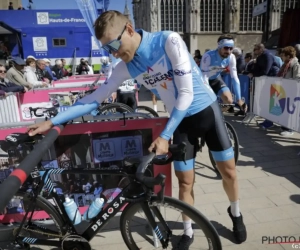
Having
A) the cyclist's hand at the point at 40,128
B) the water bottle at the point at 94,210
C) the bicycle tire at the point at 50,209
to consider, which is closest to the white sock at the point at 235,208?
the water bottle at the point at 94,210

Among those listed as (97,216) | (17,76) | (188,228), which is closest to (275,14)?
(17,76)

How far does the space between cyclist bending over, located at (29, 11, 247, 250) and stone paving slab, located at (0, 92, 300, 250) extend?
1.08 ft

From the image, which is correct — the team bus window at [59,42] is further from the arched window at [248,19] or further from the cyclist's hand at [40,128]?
the arched window at [248,19]

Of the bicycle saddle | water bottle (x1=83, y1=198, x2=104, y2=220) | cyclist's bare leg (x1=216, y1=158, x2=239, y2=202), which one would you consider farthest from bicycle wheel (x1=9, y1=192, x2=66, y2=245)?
cyclist's bare leg (x1=216, y1=158, x2=239, y2=202)

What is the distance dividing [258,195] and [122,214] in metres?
2.17

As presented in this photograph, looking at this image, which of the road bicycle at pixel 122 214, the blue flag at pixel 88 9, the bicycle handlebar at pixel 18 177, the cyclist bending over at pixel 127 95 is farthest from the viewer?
the blue flag at pixel 88 9

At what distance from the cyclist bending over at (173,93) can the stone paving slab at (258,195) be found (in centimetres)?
33

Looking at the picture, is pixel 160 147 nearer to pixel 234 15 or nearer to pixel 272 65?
pixel 272 65

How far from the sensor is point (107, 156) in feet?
9.19

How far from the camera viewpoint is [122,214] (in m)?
2.27

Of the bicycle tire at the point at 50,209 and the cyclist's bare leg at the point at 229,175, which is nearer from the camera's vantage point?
the bicycle tire at the point at 50,209

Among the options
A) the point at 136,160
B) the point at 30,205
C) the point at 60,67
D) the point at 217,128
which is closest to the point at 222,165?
the point at 217,128

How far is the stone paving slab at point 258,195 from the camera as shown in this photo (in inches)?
113

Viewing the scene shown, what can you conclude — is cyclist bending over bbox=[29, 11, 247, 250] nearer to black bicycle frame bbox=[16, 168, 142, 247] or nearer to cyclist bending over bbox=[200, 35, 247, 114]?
black bicycle frame bbox=[16, 168, 142, 247]
